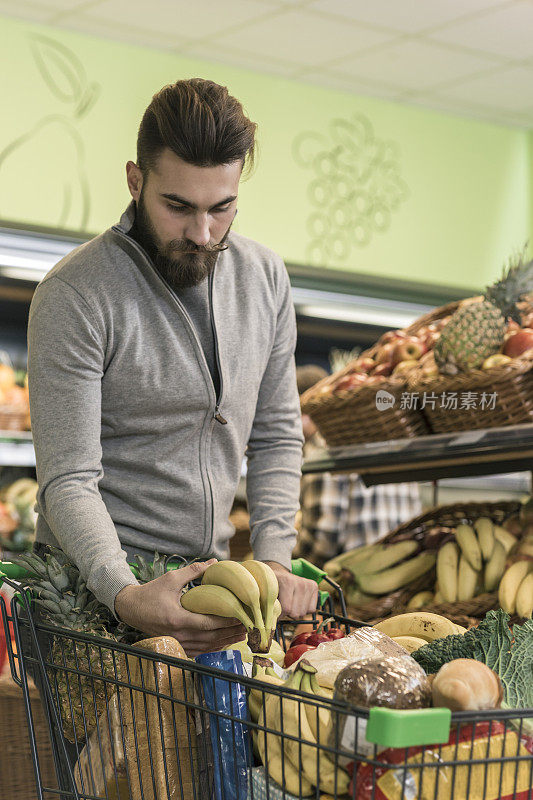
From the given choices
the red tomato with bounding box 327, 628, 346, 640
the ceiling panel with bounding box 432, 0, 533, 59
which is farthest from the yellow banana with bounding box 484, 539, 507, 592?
the ceiling panel with bounding box 432, 0, 533, 59

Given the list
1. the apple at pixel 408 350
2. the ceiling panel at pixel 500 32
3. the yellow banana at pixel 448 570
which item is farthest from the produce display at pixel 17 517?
the ceiling panel at pixel 500 32

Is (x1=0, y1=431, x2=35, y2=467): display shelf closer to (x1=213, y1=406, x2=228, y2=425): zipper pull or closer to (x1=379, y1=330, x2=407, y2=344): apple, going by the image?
(x1=379, y1=330, x2=407, y2=344): apple

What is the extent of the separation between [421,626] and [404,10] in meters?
3.76

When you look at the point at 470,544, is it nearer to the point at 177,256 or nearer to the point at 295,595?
the point at 295,595

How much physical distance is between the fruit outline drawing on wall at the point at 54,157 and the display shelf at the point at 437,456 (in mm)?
2335

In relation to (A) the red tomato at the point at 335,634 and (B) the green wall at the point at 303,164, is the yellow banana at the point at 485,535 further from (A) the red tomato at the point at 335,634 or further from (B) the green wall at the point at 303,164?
(B) the green wall at the point at 303,164

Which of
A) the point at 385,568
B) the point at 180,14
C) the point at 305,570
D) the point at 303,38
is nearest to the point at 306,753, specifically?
the point at 305,570

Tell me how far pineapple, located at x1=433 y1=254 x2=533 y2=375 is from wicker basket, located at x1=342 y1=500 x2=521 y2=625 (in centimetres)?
52

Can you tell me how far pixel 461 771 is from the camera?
1073 mm

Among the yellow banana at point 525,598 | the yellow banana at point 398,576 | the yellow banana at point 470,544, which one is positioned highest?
the yellow banana at point 470,544

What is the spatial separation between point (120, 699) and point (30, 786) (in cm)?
112

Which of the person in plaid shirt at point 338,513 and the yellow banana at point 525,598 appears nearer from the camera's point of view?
the yellow banana at point 525,598

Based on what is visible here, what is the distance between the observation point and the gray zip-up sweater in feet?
5.47

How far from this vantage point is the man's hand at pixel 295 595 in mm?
1658
